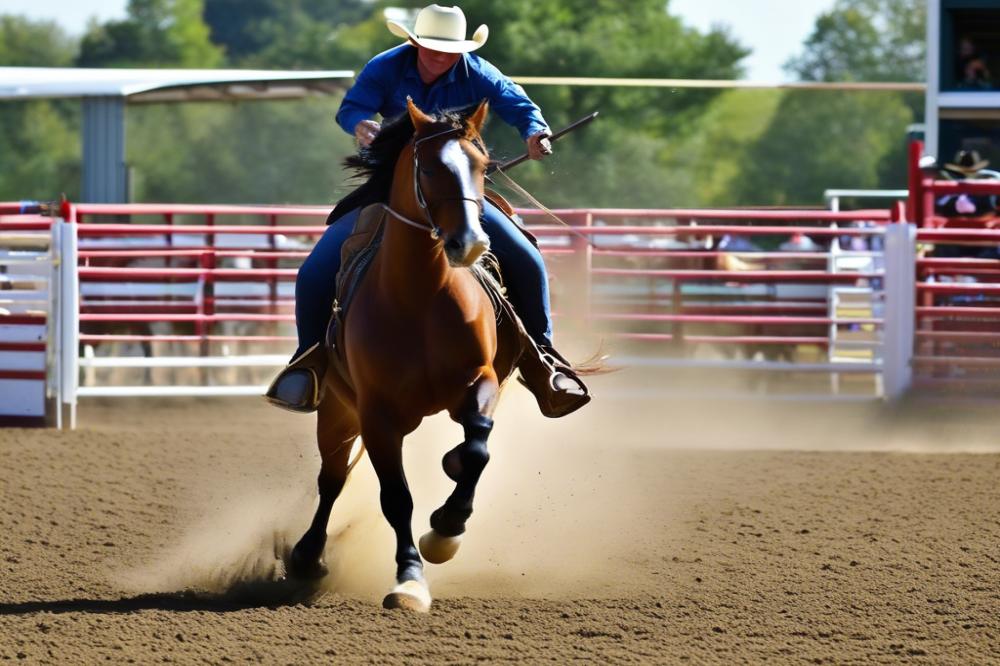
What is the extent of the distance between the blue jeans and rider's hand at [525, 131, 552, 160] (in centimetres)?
32

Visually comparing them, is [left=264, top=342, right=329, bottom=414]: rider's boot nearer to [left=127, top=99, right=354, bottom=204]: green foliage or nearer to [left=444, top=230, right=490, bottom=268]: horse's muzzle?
[left=444, top=230, right=490, bottom=268]: horse's muzzle

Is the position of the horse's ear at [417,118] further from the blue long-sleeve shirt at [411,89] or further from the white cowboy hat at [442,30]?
the blue long-sleeve shirt at [411,89]

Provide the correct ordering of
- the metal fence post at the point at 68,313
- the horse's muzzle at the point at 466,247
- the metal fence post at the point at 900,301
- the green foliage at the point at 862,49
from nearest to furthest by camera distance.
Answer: the horse's muzzle at the point at 466,247
the metal fence post at the point at 68,313
the metal fence post at the point at 900,301
the green foliage at the point at 862,49

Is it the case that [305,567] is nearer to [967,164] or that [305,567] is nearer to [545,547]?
[545,547]

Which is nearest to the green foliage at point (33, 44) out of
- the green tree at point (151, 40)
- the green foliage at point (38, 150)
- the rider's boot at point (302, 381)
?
the green tree at point (151, 40)

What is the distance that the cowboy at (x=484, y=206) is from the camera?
595 cm

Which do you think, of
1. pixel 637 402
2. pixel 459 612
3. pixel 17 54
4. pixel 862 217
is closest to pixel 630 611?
pixel 459 612

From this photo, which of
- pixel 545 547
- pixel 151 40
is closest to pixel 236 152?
pixel 151 40

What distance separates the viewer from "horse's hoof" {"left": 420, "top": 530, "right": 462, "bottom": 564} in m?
5.54

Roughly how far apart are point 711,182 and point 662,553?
172 ft

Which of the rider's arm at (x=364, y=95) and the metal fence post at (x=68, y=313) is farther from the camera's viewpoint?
the metal fence post at (x=68, y=313)

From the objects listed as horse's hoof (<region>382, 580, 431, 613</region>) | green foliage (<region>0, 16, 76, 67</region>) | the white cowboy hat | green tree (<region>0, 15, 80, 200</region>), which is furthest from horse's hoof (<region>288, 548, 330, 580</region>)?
green foliage (<region>0, 16, 76, 67</region>)

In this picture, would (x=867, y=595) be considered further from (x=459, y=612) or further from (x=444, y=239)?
(x=444, y=239)

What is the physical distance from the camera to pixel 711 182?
58219mm
